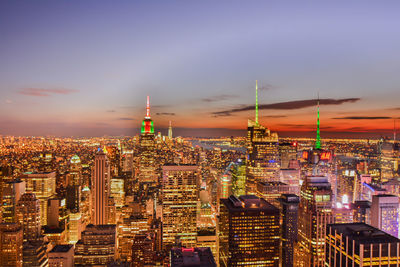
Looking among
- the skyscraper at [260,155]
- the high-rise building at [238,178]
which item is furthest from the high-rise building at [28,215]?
the skyscraper at [260,155]

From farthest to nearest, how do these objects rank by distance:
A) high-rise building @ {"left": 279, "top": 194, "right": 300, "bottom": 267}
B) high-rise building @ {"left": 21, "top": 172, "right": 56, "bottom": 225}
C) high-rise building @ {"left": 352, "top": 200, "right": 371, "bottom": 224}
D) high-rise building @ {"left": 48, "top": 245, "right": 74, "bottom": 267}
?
high-rise building @ {"left": 21, "top": 172, "right": 56, "bottom": 225} → high-rise building @ {"left": 352, "top": 200, "right": 371, "bottom": 224} → high-rise building @ {"left": 279, "top": 194, "right": 300, "bottom": 267} → high-rise building @ {"left": 48, "top": 245, "right": 74, "bottom": 267}

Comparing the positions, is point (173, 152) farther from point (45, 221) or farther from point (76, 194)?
point (45, 221)

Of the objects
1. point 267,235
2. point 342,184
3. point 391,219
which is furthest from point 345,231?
point 342,184

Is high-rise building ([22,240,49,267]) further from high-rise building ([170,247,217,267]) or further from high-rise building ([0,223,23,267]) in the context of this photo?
high-rise building ([170,247,217,267])

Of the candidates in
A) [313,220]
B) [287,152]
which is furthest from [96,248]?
[287,152]

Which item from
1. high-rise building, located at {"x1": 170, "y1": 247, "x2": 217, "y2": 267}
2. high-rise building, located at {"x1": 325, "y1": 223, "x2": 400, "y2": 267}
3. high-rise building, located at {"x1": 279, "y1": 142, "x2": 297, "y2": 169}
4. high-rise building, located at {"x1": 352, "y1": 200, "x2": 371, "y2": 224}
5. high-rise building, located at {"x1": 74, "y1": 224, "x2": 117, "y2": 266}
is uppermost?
high-rise building, located at {"x1": 279, "y1": 142, "x2": 297, "y2": 169}

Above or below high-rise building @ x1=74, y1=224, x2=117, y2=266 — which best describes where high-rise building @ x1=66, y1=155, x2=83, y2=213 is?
above

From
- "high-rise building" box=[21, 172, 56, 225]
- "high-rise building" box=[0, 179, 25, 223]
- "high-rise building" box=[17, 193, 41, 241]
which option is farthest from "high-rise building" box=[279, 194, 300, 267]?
"high-rise building" box=[21, 172, 56, 225]
